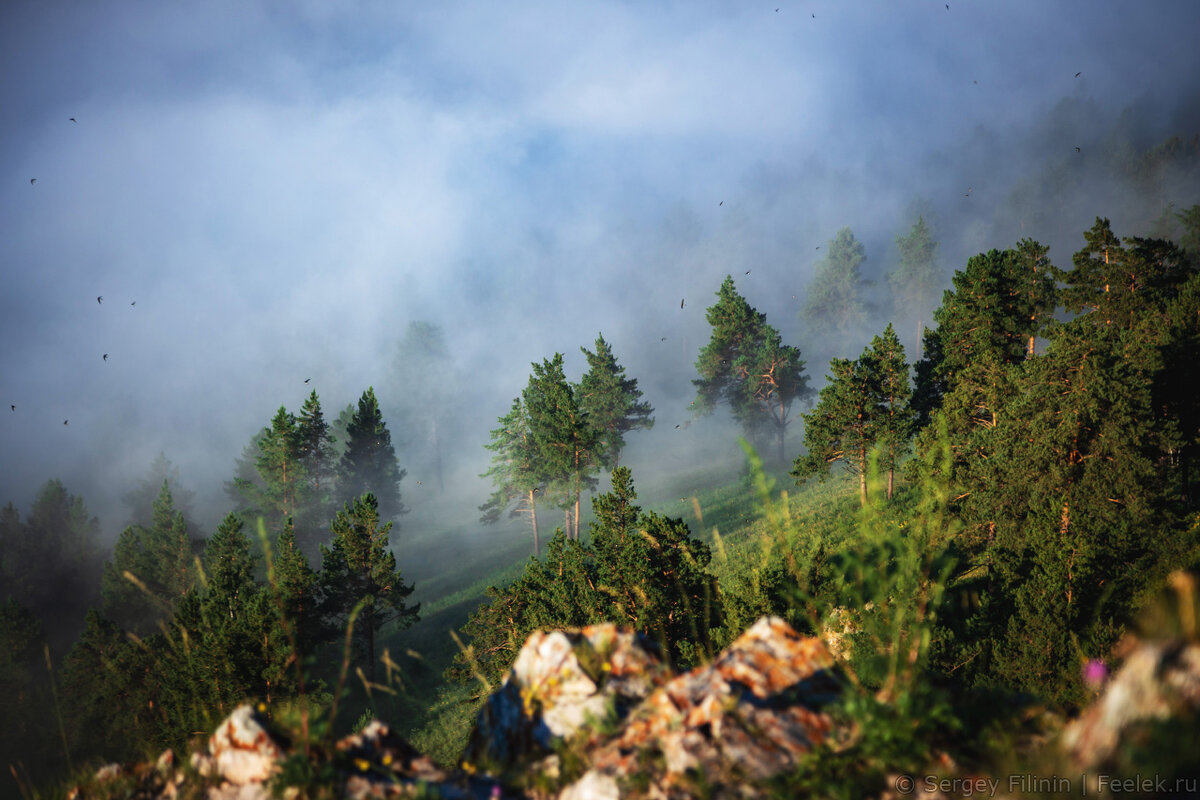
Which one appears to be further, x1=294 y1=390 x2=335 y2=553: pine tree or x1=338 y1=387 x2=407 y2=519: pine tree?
x1=338 y1=387 x2=407 y2=519: pine tree

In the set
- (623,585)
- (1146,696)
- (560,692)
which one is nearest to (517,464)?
(623,585)

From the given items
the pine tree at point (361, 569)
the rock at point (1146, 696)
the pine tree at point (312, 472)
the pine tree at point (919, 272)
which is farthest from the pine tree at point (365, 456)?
the pine tree at point (919, 272)

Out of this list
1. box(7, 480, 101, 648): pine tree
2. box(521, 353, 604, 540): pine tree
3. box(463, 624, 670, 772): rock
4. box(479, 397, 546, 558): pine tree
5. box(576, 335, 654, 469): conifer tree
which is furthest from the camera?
box(7, 480, 101, 648): pine tree

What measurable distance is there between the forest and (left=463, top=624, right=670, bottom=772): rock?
93cm

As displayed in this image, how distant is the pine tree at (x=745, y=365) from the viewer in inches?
2009

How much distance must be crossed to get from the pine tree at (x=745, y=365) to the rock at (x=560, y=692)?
45.9 meters

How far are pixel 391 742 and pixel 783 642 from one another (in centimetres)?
315

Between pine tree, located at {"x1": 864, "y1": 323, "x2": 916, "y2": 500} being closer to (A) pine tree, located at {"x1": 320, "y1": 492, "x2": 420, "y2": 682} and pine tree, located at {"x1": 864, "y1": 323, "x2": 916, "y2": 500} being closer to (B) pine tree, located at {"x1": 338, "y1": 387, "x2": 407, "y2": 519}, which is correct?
(A) pine tree, located at {"x1": 320, "y1": 492, "x2": 420, "y2": 682}

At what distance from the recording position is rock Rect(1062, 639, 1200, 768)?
2127 millimetres

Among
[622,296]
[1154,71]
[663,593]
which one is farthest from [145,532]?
[1154,71]

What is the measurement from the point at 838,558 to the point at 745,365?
105 feet

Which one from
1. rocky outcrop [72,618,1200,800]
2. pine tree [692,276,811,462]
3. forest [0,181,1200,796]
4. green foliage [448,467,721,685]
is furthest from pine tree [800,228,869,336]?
rocky outcrop [72,618,1200,800]

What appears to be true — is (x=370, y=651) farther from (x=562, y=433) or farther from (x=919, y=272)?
(x=919, y=272)

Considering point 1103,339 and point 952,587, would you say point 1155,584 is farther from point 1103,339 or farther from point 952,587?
point 1103,339
